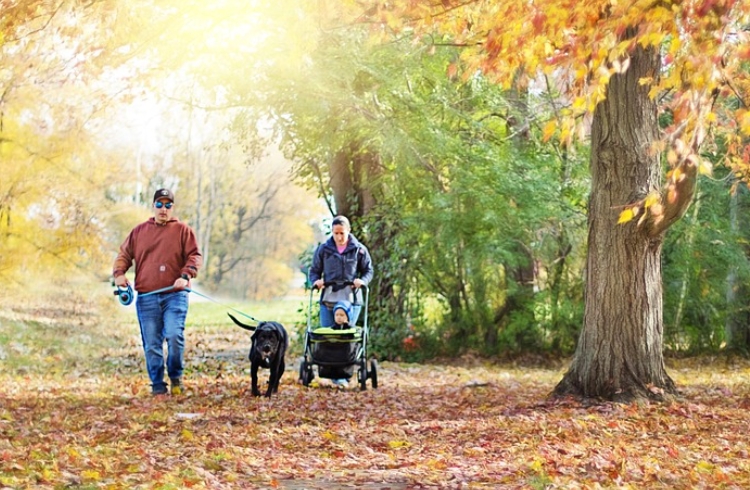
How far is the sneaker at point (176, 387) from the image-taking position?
Result: 10.7 metres

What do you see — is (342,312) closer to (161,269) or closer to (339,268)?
(339,268)

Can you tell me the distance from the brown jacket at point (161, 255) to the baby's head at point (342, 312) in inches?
64.9

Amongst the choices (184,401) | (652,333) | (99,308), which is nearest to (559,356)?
(652,333)

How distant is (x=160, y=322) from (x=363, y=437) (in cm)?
329

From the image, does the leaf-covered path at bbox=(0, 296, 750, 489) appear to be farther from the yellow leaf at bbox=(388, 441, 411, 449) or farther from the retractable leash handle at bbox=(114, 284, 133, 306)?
the retractable leash handle at bbox=(114, 284, 133, 306)

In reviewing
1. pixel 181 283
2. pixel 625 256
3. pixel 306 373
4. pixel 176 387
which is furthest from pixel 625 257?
pixel 176 387

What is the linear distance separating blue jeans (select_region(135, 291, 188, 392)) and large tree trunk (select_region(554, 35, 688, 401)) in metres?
3.93

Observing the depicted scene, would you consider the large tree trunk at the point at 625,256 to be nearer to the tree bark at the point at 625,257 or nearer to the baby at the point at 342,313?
the tree bark at the point at 625,257

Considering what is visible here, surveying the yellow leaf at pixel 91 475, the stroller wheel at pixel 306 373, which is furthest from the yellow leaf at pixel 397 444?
the stroller wheel at pixel 306 373

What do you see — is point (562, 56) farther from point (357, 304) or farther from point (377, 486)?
point (357, 304)

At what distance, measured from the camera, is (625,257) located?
968cm

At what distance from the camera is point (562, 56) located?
23.6 ft

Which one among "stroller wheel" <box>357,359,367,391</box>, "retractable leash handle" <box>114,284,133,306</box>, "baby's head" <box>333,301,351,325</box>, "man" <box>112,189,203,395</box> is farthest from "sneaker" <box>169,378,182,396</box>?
"stroller wheel" <box>357,359,367,391</box>

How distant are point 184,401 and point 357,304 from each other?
228cm
